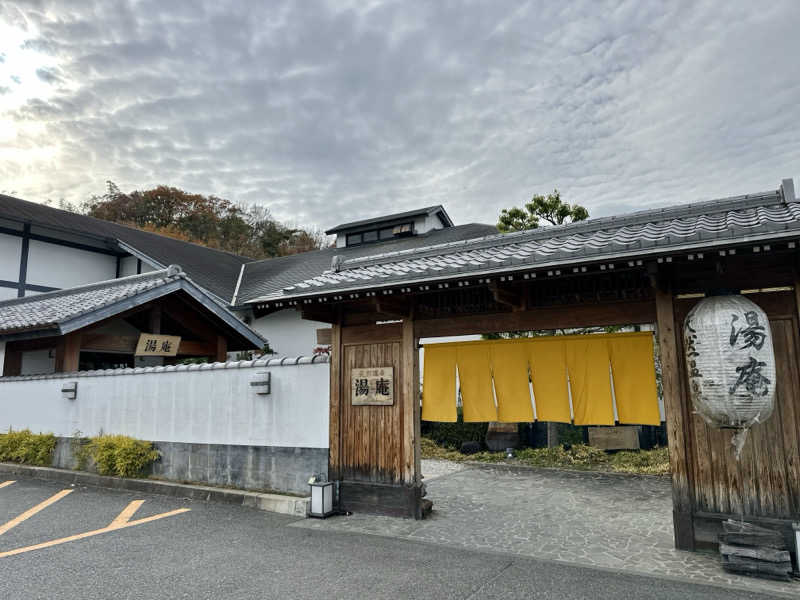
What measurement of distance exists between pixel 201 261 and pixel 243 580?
18872mm

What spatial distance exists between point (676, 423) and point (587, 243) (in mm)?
2251

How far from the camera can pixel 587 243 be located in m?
6.05

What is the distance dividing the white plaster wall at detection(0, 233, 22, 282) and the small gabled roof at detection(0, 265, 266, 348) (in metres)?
1.62

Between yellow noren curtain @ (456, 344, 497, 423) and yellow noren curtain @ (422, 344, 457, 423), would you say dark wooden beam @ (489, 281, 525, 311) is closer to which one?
yellow noren curtain @ (456, 344, 497, 423)

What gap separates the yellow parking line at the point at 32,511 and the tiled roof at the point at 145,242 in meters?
10.6

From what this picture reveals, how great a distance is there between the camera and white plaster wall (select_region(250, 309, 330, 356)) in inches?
688

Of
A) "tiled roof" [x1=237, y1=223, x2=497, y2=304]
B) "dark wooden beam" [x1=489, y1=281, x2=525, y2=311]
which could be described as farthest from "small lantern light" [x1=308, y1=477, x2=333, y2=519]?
"tiled roof" [x1=237, y1=223, x2=497, y2=304]

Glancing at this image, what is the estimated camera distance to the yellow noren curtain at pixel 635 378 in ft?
21.7

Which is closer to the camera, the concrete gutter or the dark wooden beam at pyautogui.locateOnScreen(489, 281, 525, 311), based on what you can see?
the dark wooden beam at pyautogui.locateOnScreen(489, 281, 525, 311)

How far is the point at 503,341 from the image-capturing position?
25.3ft

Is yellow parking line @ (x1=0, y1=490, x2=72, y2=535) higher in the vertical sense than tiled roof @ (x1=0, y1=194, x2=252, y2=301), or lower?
lower

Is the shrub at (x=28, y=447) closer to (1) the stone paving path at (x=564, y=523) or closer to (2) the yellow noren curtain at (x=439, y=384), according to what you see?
(1) the stone paving path at (x=564, y=523)

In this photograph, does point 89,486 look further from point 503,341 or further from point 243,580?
point 503,341

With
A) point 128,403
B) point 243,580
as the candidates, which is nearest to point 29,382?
point 128,403
